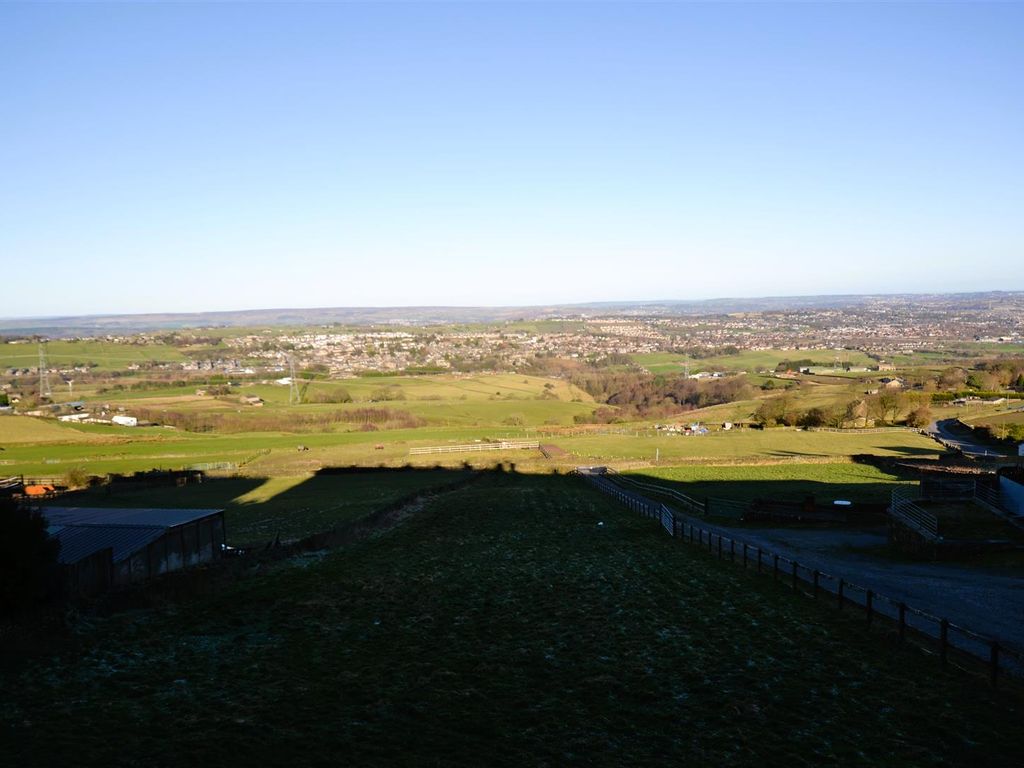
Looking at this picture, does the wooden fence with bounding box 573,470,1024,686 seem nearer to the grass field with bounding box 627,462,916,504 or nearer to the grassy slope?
the grass field with bounding box 627,462,916,504

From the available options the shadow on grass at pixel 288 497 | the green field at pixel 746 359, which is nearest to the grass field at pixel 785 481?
the shadow on grass at pixel 288 497

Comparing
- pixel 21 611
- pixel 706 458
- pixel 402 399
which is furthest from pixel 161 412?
pixel 21 611

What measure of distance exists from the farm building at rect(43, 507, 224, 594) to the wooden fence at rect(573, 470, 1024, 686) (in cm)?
1360

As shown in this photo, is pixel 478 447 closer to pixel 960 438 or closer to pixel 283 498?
pixel 283 498

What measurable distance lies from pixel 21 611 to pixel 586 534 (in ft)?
55.8

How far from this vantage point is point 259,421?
250 ft

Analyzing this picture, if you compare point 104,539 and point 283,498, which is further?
point 283,498

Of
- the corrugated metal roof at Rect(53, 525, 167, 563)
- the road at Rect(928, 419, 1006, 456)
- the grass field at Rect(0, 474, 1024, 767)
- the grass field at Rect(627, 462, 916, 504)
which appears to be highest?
the corrugated metal roof at Rect(53, 525, 167, 563)

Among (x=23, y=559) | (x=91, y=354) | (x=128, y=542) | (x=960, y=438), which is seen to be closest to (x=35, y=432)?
(x=128, y=542)

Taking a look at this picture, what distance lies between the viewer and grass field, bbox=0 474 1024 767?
871 cm

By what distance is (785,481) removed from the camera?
4172 centimetres

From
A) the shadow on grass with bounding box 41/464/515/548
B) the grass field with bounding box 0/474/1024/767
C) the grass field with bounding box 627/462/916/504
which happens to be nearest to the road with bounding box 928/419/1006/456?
the grass field with bounding box 627/462/916/504

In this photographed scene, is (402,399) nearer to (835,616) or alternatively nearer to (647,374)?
(647,374)

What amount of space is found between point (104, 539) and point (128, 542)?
0.49 m
